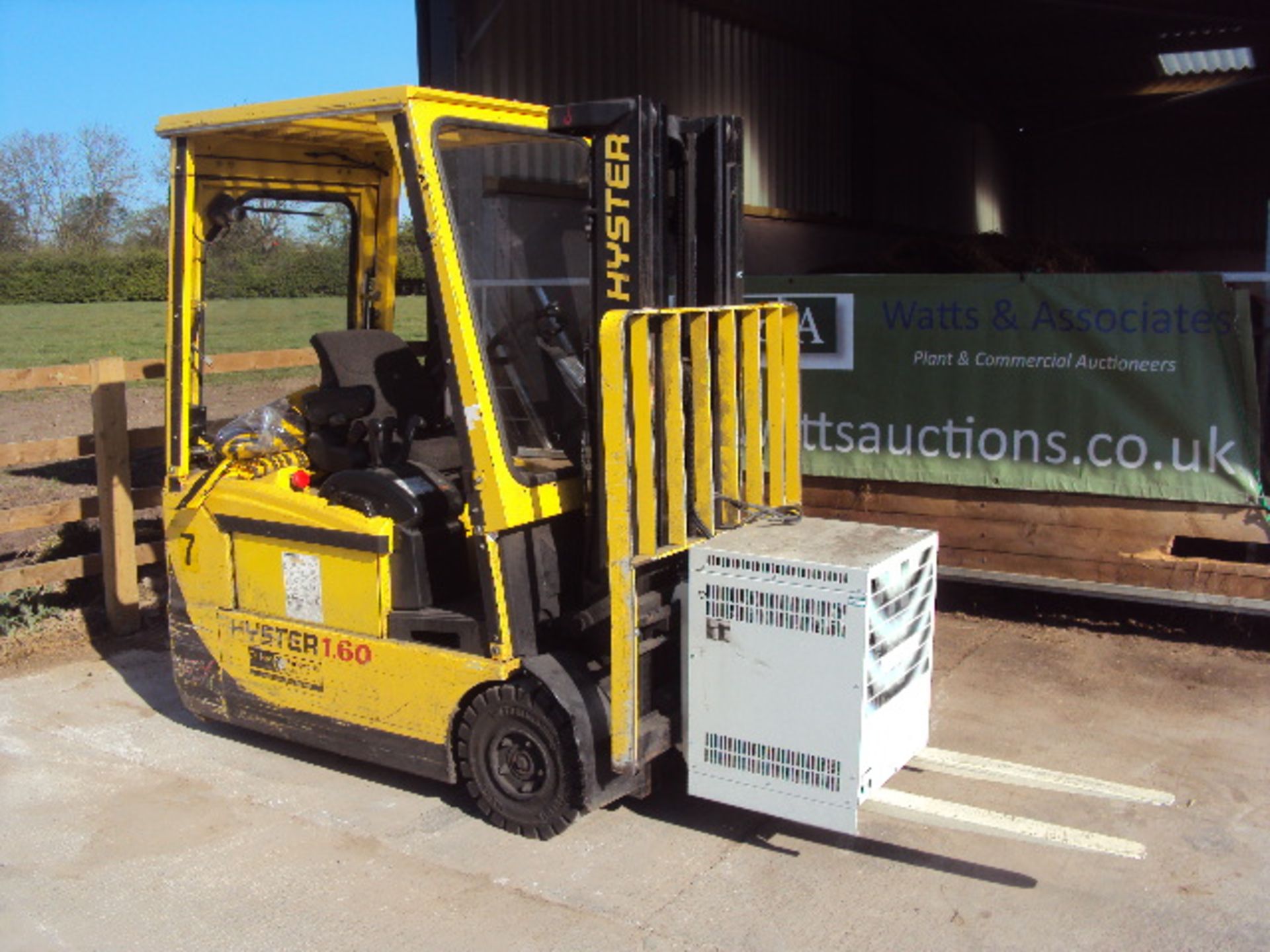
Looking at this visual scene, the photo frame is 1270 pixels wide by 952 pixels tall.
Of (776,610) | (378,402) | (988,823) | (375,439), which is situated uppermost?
(378,402)

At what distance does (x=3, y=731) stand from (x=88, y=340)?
23691 millimetres

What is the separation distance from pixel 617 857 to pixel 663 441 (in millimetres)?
1584

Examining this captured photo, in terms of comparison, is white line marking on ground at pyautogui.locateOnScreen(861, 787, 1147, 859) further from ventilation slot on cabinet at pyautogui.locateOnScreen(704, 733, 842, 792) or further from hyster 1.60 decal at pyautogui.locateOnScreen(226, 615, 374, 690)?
hyster 1.60 decal at pyautogui.locateOnScreen(226, 615, 374, 690)

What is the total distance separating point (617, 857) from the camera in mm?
4742

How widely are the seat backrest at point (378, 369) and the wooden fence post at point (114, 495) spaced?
2620 mm

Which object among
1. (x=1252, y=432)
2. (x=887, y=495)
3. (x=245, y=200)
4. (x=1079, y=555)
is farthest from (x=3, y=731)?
(x=1252, y=432)

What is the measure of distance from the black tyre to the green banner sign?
3171 mm

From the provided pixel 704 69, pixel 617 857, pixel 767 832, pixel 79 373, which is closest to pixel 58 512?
pixel 79 373

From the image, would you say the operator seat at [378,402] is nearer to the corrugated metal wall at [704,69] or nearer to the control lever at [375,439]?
the control lever at [375,439]

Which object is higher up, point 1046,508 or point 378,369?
point 378,369

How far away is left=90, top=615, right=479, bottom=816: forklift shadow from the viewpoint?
545 centimetres

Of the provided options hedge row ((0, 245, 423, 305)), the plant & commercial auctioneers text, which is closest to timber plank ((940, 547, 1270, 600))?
the plant & commercial auctioneers text

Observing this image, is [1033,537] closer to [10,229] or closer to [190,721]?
[190,721]

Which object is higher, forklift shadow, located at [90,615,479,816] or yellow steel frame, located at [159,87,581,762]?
yellow steel frame, located at [159,87,581,762]
